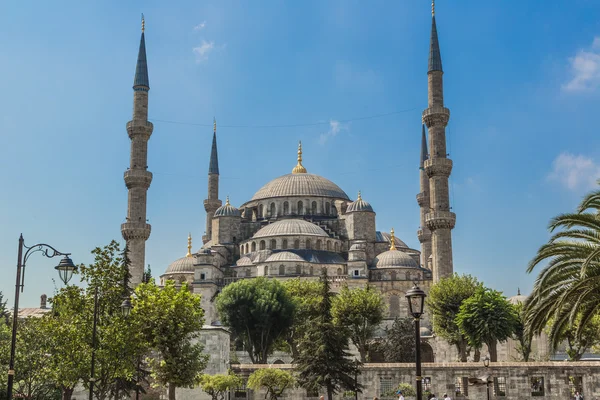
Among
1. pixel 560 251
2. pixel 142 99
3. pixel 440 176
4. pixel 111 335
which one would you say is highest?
pixel 142 99

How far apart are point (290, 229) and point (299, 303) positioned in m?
15.1

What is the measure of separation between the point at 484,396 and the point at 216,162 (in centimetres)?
4425

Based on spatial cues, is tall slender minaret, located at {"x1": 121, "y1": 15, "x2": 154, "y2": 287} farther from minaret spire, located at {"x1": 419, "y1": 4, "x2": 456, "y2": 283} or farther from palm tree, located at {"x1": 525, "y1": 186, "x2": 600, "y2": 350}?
palm tree, located at {"x1": 525, "y1": 186, "x2": 600, "y2": 350}

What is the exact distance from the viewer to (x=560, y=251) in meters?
17.4

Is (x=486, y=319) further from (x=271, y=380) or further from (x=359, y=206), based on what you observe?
(x=359, y=206)

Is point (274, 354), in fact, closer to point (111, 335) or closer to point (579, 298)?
point (111, 335)

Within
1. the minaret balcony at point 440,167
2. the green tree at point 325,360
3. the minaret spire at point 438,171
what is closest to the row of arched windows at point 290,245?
the minaret spire at point 438,171

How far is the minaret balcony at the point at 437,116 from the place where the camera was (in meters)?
49.7

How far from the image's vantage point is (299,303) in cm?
4591

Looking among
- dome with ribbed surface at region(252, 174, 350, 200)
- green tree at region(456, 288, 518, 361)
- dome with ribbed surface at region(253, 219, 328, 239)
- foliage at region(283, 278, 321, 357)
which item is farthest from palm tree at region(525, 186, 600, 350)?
dome with ribbed surface at region(252, 174, 350, 200)

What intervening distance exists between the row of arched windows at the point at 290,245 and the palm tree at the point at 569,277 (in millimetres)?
41256

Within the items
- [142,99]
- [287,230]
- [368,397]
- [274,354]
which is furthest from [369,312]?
[142,99]

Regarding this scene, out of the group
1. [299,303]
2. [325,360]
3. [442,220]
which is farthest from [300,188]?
[325,360]

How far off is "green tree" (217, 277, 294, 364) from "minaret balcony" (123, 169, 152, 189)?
10267 mm
